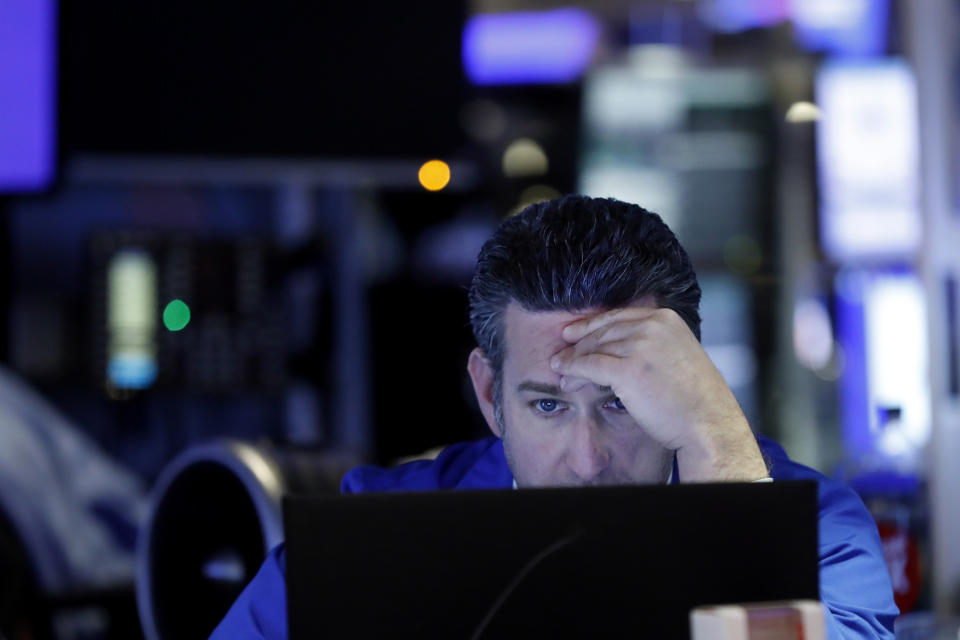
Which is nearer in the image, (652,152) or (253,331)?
(253,331)

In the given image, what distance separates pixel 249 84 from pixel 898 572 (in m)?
1.84

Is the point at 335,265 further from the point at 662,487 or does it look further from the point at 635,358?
the point at 662,487

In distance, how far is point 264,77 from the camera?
111 inches

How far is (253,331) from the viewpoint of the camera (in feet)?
10.8

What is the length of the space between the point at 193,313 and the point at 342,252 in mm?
504

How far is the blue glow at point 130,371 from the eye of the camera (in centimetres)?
326

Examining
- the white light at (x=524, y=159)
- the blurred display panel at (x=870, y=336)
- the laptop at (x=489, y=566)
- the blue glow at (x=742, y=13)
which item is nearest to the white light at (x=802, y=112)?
the blue glow at (x=742, y=13)

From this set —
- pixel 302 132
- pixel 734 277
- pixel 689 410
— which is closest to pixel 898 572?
pixel 689 410

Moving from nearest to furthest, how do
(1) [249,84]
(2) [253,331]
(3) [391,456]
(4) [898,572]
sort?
1. (4) [898,572]
2. (1) [249,84]
3. (2) [253,331]
4. (3) [391,456]

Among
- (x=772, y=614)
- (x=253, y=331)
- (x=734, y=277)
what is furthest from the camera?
(x=734, y=277)

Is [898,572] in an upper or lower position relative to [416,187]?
lower

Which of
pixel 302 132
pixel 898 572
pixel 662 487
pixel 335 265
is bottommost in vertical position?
pixel 898 572

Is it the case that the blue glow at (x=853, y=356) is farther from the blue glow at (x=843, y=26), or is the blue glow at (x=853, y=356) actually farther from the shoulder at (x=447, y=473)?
the shoulder at (x=447, y=473)

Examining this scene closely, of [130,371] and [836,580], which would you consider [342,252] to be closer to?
[130,371]
